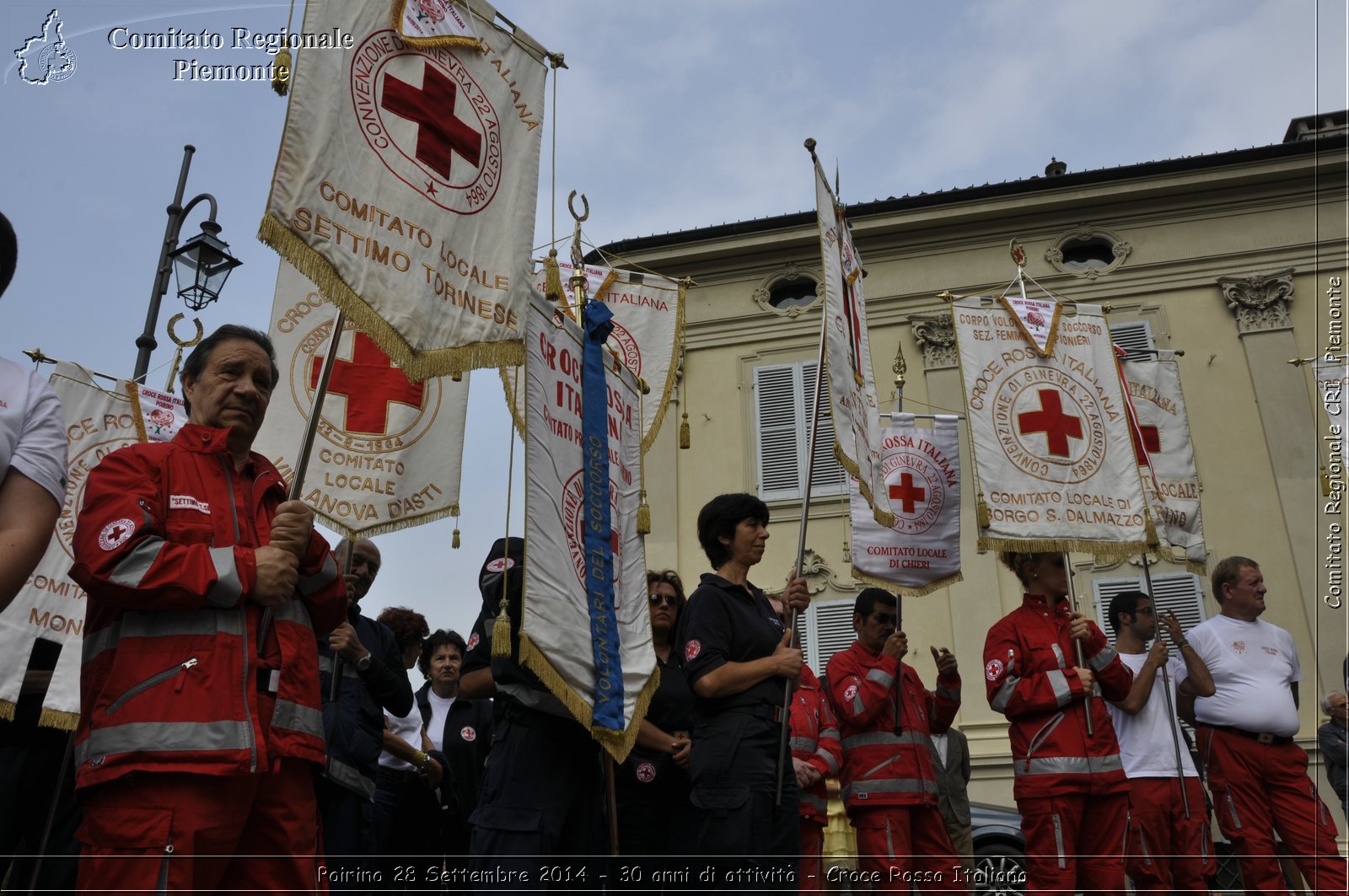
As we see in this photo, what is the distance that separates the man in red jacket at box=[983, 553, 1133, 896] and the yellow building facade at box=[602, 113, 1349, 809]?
389 inches

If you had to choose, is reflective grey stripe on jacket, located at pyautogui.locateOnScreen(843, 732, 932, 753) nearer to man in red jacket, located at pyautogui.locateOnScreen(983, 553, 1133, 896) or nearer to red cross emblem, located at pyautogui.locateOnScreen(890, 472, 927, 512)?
man in red jacket, located at pyautogui.locateOnScreen(983, 553, 1133, 896)

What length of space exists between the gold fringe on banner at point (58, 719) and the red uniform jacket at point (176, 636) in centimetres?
216

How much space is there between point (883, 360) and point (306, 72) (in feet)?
49.6

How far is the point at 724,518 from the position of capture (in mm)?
5668

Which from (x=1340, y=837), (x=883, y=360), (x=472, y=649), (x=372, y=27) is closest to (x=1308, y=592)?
(x=1340, y=837)

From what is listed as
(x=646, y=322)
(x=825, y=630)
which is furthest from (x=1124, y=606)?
(x=825, y=630)

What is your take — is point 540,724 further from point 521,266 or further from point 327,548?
point 521,266

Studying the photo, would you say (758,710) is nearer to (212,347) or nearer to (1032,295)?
(212,347)

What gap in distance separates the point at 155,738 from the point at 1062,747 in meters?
4.74

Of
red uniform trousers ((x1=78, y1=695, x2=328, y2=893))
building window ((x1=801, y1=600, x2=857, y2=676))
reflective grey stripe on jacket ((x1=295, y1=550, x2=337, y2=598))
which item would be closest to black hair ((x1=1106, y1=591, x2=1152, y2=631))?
reflective grey stripe on jacket ((x1=295, y1=550, x2=337, y2=598))

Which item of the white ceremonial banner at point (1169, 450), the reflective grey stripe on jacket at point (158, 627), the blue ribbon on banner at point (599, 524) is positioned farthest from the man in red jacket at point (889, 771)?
the reflective grey stripe on jacket at point (158, 627)

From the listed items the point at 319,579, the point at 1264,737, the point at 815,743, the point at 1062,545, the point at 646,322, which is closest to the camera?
the point at 319,579

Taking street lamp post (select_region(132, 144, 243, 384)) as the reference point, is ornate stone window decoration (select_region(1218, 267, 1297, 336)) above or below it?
above

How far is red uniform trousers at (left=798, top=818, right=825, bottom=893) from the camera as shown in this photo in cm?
696
